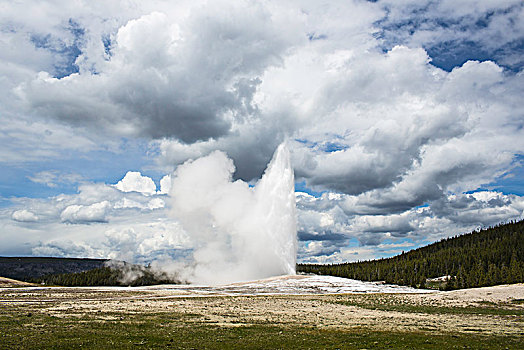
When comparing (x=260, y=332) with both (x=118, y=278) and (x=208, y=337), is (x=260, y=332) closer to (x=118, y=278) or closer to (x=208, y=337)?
(x=208, y=337)

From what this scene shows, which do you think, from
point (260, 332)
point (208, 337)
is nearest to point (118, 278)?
point (260, 332)

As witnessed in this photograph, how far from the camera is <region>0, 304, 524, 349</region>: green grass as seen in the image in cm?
2294

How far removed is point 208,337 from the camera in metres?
26.4

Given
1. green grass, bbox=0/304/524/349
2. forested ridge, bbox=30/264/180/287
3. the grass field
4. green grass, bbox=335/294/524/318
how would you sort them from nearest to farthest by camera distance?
1. green grass, bbox=0/304/524/349
2. the grass field
3. green grass, bbox=335/294/524/318
4. forested ridge, bbox=30/264/180/287

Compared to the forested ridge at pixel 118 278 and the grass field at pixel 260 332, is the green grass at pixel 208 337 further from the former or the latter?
the forested ridge at pixel 118 278

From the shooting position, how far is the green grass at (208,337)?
75.3ft

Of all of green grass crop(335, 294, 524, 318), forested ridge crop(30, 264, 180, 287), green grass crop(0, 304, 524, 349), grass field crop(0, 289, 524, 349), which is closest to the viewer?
green grass crop(0, 304, 524, 349)

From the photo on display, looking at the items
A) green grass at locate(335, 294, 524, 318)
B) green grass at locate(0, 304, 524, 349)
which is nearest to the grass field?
green grass at locate(0, 304, 524, 349)

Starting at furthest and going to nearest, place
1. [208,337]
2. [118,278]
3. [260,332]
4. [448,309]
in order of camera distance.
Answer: [118,278]
[448,309]
[260,332]
[208,337]

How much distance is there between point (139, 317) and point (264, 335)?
16.8 meters

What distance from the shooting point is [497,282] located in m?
107

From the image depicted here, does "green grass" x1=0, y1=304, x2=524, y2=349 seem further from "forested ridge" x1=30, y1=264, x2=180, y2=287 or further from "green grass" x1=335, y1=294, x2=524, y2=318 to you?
"forested ridge" x1=30, y1=264, x2=180, y2=287

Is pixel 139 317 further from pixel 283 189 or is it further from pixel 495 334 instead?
pixel 283 189

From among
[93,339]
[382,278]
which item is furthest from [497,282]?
[93,339]
